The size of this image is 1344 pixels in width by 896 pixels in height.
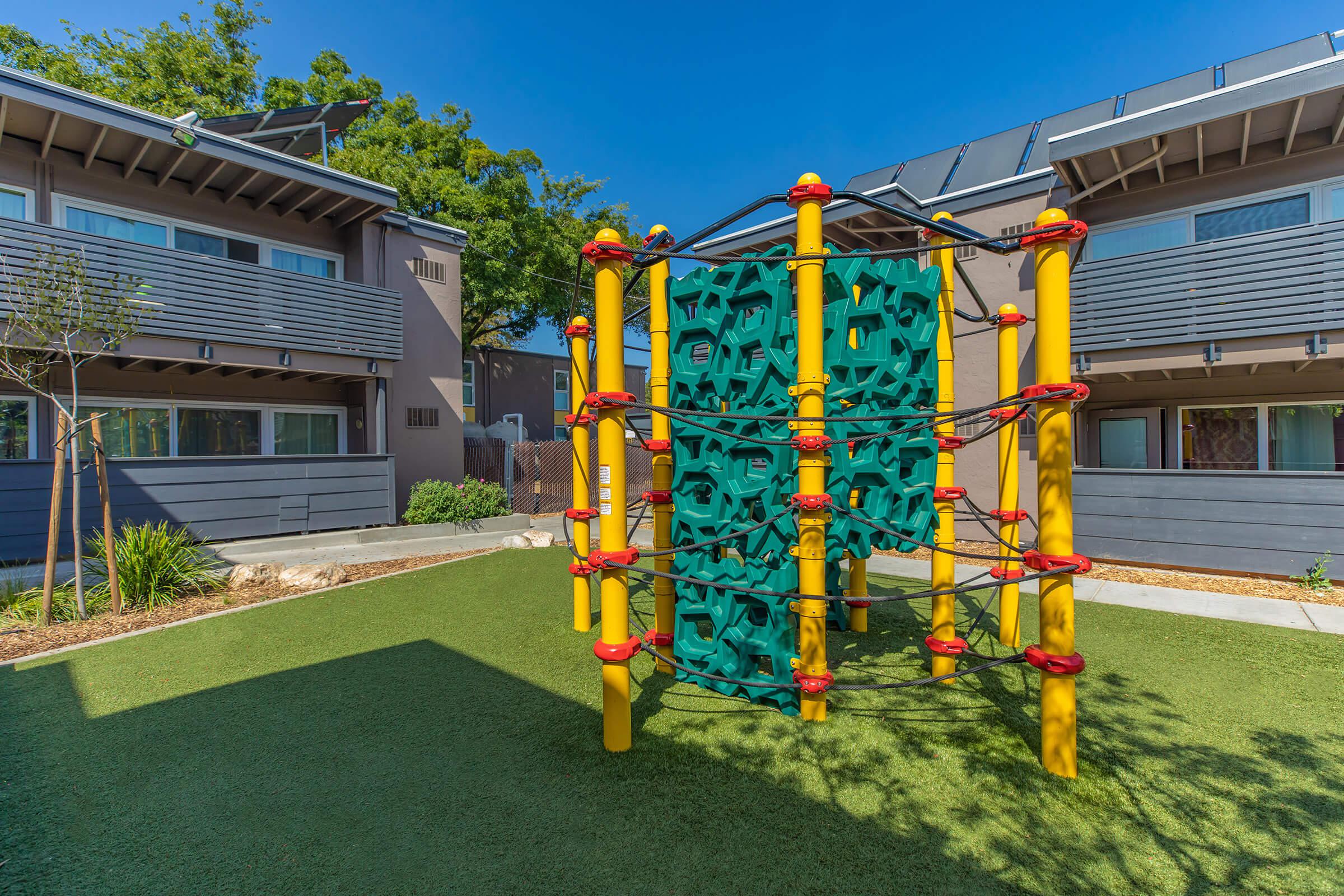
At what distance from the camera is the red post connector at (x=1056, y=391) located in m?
2.82

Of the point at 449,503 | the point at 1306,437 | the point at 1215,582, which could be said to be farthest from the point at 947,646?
the point at 449,503

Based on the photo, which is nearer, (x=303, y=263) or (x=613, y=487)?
(x=613, y=487)

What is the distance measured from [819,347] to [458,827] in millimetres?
2899

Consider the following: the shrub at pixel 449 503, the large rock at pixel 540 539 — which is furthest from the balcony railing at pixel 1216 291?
the shrub at pixel 449 503

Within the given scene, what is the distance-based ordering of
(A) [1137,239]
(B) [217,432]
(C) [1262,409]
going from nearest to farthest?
(C) [1262,409] < (A) [1137,239] < (B) [217,432]

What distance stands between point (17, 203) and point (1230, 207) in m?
18.0

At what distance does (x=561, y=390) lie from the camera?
79.9 ft

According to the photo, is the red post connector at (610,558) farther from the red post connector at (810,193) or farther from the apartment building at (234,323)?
the apartment building at (234,323)

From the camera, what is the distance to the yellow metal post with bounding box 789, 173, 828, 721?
3100mm

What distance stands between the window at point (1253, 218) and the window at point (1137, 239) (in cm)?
23

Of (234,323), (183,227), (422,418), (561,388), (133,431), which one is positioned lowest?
(133,431)

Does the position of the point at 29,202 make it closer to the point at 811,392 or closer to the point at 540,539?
the point at 540,539

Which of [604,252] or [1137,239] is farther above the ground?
[1137,239]

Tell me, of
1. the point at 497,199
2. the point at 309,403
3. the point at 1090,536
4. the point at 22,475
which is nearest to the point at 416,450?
the point at 309,403
